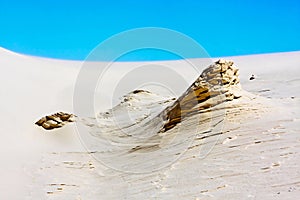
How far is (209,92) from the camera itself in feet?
24.9

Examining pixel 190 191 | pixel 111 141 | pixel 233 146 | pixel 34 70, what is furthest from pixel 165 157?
pixel 34 70

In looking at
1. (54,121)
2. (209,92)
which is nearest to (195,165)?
(209,92)

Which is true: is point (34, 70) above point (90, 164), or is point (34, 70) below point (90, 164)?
above

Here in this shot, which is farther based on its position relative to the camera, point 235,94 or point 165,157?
point 235,94

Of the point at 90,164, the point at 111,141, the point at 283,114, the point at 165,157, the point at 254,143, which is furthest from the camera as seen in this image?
the point at 111,141

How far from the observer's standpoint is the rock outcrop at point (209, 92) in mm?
7440

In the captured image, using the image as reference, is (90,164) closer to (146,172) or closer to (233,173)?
(146,172)

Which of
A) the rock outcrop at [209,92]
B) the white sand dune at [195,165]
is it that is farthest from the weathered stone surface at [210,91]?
the white sand dune at [195,165]

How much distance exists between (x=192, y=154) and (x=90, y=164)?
218 centimetres

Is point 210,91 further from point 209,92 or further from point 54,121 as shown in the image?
point 54,121

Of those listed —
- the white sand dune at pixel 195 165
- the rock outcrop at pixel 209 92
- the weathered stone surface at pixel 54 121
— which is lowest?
the white sand dune at pixel 195 165

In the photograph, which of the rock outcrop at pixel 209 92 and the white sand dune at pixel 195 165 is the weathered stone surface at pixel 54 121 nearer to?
the white sand dune at pixel 195 165

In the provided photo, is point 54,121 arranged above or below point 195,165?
above

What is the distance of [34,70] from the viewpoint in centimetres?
2405
